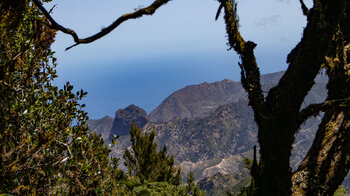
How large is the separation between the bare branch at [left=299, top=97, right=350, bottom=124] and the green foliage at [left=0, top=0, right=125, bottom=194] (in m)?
3.06

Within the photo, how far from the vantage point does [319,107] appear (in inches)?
94.1

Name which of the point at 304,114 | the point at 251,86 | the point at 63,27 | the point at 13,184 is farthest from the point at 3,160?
the point at 304,114

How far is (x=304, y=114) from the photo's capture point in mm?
2283

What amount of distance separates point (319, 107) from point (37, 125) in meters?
5.02

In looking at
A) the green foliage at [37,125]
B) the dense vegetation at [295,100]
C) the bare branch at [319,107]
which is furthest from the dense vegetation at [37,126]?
the bare branch at [319,107]

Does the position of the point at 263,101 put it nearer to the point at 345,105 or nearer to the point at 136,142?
the point at 345,105

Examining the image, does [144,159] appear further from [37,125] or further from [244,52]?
[244,52]

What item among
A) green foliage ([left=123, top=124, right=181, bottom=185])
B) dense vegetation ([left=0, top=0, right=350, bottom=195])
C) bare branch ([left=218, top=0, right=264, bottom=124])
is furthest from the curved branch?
green foliage ([left=123, top=124, right=181, bottom=185])

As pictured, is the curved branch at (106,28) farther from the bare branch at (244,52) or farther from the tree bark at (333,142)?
the tree bark at (333,142)

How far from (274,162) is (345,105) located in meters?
0.93

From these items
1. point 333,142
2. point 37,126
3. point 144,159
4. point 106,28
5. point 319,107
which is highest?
point 106,28

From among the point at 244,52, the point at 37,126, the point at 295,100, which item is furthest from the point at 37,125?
the point at 295,100

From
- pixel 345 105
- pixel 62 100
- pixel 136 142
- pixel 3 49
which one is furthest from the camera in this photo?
pixel 136 142

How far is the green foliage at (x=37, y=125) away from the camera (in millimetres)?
4320
